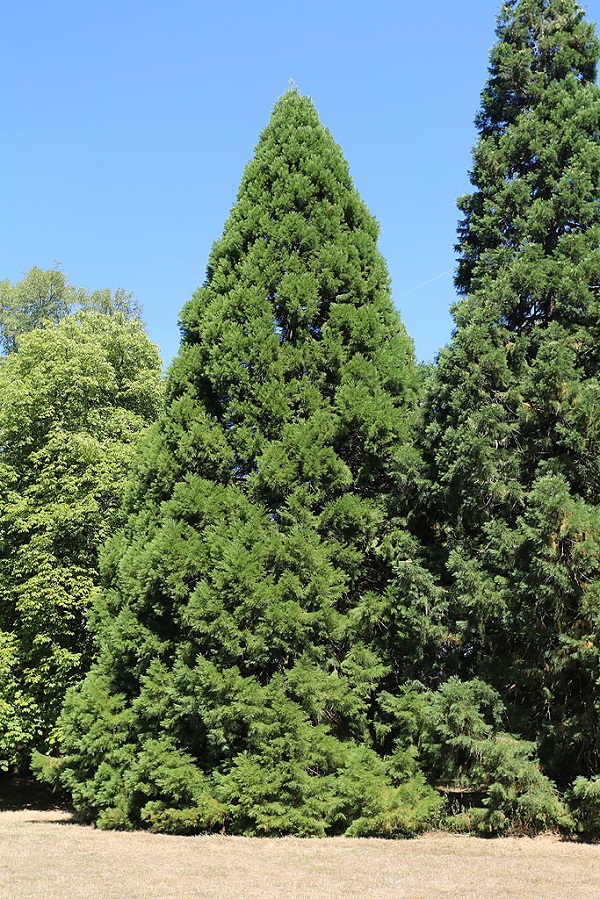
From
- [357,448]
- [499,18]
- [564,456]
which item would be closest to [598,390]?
[564,456]

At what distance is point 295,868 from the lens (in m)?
6.90

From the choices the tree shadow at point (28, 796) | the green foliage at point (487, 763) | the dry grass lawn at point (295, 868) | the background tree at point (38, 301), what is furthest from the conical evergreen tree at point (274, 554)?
the background tree at point (38, 301)

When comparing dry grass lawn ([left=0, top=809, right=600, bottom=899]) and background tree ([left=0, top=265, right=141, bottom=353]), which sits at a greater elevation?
background tree ([left=0, top=265, right=141, bottom=353])

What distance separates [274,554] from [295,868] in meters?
3.51

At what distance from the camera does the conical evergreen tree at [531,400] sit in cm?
818

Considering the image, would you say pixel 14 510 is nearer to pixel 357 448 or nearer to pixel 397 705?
pixel 357 448

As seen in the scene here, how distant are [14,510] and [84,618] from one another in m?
2.74

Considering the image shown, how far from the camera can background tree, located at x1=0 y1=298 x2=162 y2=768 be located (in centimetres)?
1504

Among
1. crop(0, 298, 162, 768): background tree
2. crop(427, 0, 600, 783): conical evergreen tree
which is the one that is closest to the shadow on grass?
crop(0, 298, 162, 768): background tree

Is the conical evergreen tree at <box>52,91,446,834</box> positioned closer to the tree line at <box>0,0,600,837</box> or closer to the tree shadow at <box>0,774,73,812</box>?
the tree line at <box>0,0,600,837</box>

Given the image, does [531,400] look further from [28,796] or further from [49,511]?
[28,796]

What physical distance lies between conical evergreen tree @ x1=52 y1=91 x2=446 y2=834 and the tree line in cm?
4

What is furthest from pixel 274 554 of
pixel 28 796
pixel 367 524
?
pixel 28 796

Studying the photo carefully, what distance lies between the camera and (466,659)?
9.55 m
